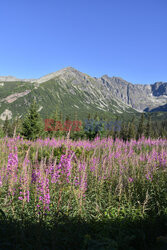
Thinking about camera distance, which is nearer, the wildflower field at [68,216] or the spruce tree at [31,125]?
the wildflower field at [68,216]

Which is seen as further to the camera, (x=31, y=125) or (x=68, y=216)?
(x=31, y=125)

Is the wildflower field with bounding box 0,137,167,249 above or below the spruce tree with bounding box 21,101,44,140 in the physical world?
below

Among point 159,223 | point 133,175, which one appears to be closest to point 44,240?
point 159,223

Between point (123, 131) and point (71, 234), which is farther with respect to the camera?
point (123, 131)

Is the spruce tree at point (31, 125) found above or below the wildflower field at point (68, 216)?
above

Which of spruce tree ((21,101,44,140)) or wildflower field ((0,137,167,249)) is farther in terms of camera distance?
spruce tree ((21,101,44,140))

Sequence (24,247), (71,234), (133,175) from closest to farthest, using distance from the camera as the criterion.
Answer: (24,247) < (71,234) < (133,175)

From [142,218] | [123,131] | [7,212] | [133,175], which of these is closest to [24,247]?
[7,212]

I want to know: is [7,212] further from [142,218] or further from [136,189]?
[136,189]

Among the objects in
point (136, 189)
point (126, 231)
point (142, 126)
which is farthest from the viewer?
point (142, 126)

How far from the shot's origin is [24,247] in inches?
91.4

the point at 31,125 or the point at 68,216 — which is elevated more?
the point at 31,125

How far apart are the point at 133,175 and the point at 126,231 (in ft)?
6.76

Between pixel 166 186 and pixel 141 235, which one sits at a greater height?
pixel 166 186
